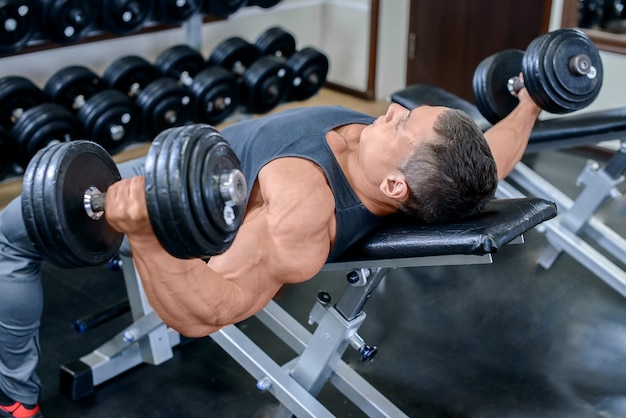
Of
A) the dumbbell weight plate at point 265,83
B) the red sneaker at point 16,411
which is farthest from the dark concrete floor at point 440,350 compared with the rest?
the dumbbell weight plate at point 265,83

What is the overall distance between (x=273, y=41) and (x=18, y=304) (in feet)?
6.99

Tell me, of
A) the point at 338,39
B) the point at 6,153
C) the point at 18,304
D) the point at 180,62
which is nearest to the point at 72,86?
the point at 6,153

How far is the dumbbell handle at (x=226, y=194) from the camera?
1102mm

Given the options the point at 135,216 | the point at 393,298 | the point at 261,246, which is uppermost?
the point at 135,216

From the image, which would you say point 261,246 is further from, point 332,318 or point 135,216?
point 332,318

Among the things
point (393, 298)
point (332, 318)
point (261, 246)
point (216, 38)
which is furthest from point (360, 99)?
point (261, 246)

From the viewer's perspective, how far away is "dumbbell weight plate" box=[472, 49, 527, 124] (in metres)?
2.10

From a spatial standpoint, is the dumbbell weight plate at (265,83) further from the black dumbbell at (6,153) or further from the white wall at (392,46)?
the black dumbbell at (6,153)

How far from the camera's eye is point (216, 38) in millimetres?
3912

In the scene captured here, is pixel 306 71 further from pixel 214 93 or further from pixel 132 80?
pixel 132 80

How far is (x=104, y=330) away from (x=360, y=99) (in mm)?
2406

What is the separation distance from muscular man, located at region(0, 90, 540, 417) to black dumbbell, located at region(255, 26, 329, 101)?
6.06ft

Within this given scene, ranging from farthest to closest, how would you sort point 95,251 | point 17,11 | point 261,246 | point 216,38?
point 216,38 < point 17,11 < point 261,246 < point 95,251

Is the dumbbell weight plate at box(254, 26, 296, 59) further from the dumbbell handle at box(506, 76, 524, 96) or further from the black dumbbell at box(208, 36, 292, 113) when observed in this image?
the dumbbell handle at box(506, 76, 524, 96)
